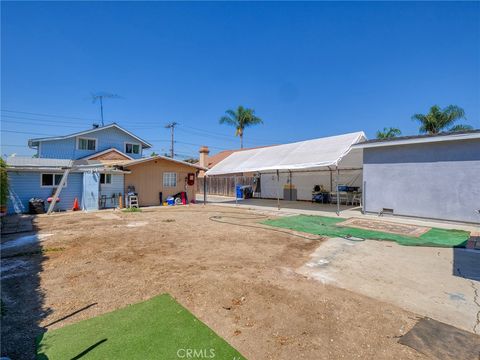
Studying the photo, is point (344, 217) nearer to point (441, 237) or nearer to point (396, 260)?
point (441, 237)

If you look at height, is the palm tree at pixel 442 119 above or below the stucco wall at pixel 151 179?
above

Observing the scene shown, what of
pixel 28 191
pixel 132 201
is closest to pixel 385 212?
pixel 132 201

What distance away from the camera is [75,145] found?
59.4 ft

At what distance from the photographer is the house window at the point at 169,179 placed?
15953mm

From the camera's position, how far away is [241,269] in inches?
179

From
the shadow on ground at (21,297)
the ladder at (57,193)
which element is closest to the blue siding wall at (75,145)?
the ladder at (57,193)

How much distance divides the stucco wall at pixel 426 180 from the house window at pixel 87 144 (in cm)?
1881

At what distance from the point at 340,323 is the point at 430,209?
8.77 m

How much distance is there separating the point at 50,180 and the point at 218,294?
13.2m

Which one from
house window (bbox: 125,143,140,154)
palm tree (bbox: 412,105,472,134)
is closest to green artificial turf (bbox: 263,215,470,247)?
house window (bbox: 125,143,140,154)

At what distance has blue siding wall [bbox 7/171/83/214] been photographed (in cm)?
1155

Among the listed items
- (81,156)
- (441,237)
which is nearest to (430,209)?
(441,237)

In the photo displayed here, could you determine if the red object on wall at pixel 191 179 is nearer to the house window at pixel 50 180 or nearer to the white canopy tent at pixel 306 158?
the white canopy tent at pixel 306 158

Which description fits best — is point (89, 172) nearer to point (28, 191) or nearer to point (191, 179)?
point (28, 191)
